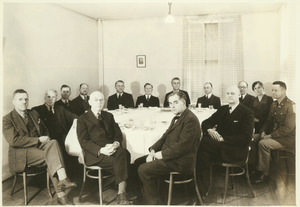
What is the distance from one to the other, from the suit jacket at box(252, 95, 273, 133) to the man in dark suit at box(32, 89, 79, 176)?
7.19 ft

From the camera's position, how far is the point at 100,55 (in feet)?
17.6

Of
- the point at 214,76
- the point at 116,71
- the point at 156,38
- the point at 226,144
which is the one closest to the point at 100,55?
the point at 116,71

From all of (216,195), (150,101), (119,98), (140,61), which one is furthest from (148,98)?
(216,195)

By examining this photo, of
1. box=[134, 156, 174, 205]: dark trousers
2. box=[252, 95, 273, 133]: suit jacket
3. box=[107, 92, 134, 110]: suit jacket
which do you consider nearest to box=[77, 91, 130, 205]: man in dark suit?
box=[134, 156, 174, 205]: dark trousers

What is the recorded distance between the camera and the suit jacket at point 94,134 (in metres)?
2.76

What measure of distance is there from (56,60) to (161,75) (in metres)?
2.51

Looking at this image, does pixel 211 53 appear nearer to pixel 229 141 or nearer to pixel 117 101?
pixel 117 101

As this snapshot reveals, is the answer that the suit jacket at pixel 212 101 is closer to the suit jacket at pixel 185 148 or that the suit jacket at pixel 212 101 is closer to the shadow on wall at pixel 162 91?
the shadow on wall at pixel 162 91

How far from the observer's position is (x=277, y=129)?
2.89m

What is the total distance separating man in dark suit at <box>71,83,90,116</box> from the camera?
4.08m

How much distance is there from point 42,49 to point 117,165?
185cm

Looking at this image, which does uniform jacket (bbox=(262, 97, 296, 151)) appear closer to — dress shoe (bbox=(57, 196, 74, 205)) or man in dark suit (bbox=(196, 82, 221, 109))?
man in dark suit (bbox=(196, 82, 221, 109))

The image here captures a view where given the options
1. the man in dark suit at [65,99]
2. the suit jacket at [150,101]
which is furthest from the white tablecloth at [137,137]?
the suit jacket at [150,101]

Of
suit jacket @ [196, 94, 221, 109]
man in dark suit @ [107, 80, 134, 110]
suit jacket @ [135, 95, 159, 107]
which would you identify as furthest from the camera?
suit jacket @ [135, 95, 159, 107]
